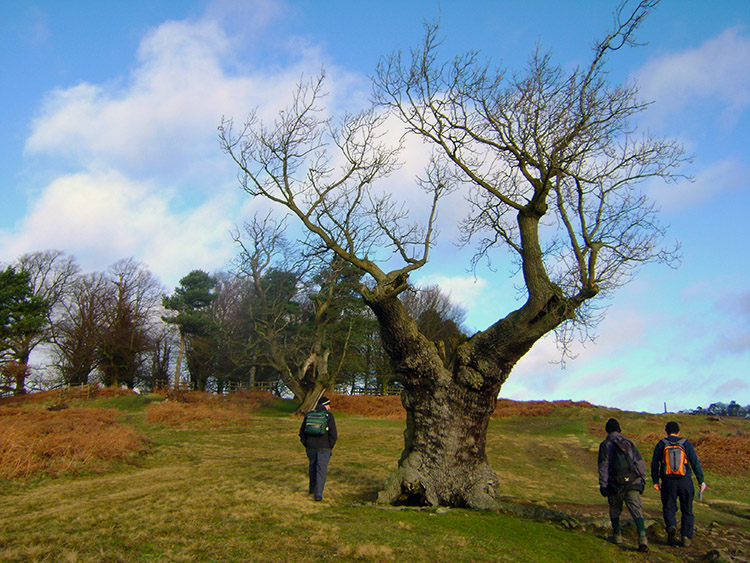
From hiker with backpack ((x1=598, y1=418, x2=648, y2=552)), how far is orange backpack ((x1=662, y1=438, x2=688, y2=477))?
69 cm

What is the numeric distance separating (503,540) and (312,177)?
27.7ft

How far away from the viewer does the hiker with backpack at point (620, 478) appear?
7.46 meters

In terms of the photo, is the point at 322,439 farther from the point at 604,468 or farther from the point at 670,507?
the point at 670,507

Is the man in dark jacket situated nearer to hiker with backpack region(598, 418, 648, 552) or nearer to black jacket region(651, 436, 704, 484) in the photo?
hiker with backpack region(598, 418, 648, 552)

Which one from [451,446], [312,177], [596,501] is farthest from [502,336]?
[312,177]

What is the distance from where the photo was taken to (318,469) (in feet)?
29.0

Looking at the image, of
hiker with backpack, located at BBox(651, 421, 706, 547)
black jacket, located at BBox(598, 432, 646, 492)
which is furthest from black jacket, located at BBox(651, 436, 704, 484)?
black jacket, located at BBox(598, 432, 646, 492)

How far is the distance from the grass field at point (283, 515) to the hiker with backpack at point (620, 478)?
1.54 feet

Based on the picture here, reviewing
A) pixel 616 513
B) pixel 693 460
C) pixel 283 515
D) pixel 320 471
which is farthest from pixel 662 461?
pixel 283 515

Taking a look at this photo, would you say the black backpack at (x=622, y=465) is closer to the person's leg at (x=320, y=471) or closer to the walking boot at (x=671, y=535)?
the walking boot at (x=671, y=535)

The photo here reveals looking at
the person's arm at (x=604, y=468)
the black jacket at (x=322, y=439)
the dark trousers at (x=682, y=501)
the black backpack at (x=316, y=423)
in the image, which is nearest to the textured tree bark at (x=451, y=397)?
the black jacket at (x=322, y=439)

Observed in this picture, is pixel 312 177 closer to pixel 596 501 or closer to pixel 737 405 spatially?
pixel 596 501

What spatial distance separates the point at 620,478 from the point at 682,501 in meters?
1.25

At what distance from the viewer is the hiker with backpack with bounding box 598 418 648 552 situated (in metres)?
7.46
